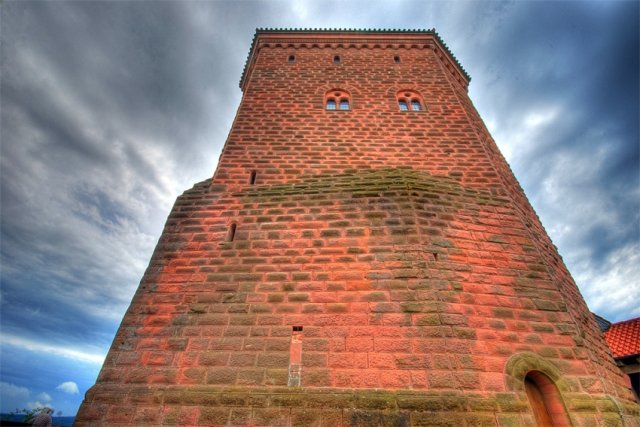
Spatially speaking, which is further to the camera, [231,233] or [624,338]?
[624,338]

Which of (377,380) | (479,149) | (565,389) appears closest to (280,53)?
(479,149)

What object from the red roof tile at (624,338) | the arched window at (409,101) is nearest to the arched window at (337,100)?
the arched window at (409,101)

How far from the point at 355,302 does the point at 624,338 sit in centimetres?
1148

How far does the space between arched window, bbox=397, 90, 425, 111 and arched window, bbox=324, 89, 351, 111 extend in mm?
1162

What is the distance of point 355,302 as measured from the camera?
147 inches

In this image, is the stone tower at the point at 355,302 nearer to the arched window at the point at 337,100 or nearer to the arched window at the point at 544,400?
the arched window at the point at 544,400

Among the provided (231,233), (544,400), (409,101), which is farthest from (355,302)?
(409,101)

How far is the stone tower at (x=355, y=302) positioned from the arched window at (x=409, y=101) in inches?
38.1

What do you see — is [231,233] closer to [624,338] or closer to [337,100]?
[337,100]

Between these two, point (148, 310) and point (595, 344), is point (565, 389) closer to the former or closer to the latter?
point (595, 344)

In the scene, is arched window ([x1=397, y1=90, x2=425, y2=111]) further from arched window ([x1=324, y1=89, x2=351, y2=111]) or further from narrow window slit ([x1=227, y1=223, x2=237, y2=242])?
narrow window slit ([x1=227, y1=223, x2=237, y2=242])

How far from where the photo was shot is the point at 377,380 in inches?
126

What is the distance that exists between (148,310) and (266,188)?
2400mm

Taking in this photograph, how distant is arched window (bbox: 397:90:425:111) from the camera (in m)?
6.72
